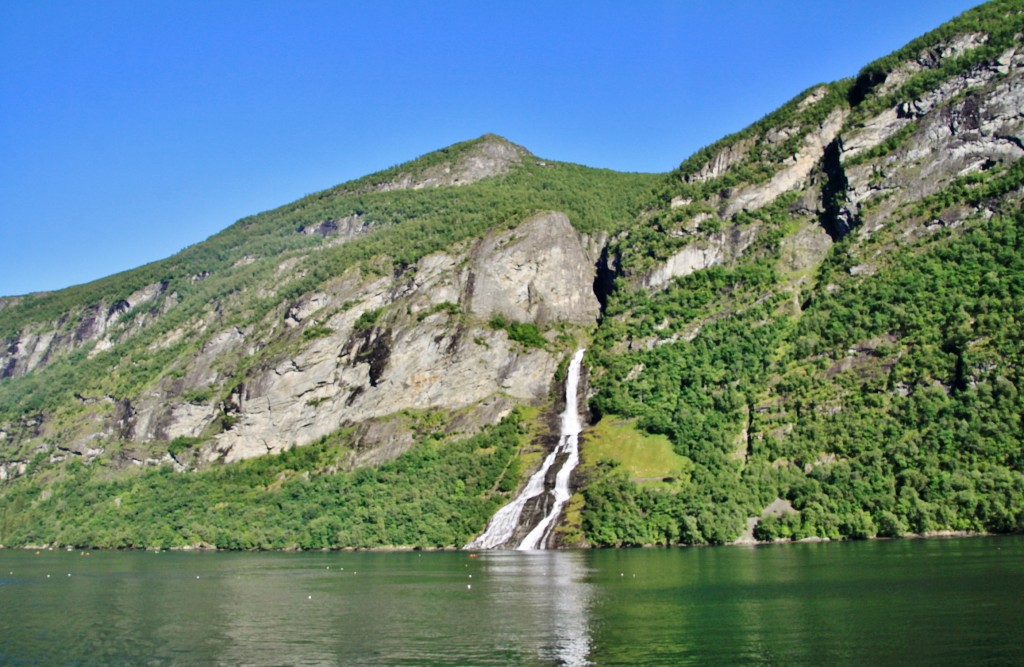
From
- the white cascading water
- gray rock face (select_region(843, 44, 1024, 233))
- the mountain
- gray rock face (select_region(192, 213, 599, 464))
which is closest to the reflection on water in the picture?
the white cascading water

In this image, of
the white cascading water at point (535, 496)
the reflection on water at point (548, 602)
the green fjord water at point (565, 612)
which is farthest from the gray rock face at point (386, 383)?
the green fjord water at point (565, 612)

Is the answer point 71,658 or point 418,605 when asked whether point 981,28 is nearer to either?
point 418,605

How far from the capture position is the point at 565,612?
57.3 metres

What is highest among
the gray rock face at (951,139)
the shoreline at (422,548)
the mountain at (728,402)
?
the gray rock face at (951,139)

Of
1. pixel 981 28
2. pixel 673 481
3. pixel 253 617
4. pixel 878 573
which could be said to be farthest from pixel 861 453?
pixel 981 28

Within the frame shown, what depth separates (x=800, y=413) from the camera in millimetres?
134375

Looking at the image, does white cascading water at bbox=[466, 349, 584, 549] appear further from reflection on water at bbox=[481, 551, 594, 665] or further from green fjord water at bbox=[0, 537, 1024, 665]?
green fjord water at bbox=[0, 537, 1024, 665]

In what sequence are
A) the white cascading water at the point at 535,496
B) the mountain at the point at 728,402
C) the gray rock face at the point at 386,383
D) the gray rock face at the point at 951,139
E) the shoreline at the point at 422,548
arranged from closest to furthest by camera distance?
1. the shoreline at the point at 422,548
2. the mountain at the point at 728,402
3. the white cascading water at the point at 535,496
4. the gray rock face at the point at 951,139
5. the gray rock face at the point at 386,383

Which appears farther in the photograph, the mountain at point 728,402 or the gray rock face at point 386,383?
the gray rock face at point 386,383

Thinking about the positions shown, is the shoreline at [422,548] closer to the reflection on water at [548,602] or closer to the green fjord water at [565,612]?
the green fjord water at [565,612]

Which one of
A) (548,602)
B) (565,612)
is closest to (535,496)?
(548,602)

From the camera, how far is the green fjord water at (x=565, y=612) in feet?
141

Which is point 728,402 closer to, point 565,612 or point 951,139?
point 951,139

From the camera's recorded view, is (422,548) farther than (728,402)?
No
